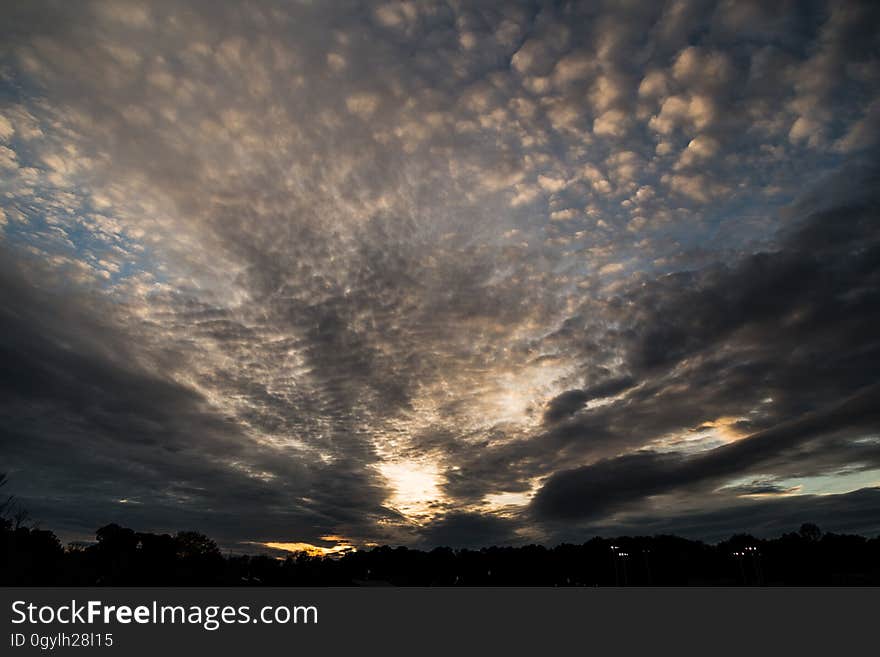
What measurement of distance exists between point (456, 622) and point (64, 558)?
13366 centimetres

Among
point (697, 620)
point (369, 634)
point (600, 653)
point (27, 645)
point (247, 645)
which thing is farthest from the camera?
point (697, 620)

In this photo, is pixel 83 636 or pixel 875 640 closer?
pixel 875 640

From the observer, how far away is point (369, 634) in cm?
9100

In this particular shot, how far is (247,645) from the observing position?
80375mm

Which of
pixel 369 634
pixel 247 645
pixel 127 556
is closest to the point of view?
pixel 247 645

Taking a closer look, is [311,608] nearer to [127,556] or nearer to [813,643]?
[127,556]

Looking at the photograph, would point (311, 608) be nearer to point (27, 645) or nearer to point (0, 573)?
point (0, 573)

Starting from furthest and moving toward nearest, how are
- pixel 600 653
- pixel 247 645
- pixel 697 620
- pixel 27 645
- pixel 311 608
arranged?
pixel 311 608 < pixel 697 620 < pixel 247 645 < pixel 27 645 < pixel 600 653

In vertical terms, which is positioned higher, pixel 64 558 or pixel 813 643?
pixel 64 558

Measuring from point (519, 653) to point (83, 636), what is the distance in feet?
230

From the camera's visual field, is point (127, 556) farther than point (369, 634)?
Yes

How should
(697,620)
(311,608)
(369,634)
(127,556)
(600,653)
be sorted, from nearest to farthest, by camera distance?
(600,653), (369,634), (697,620), (311,608), (127,556)

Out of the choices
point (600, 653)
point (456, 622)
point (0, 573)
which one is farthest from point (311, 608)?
point (600, 653)

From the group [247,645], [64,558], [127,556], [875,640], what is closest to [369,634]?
[247,645]
